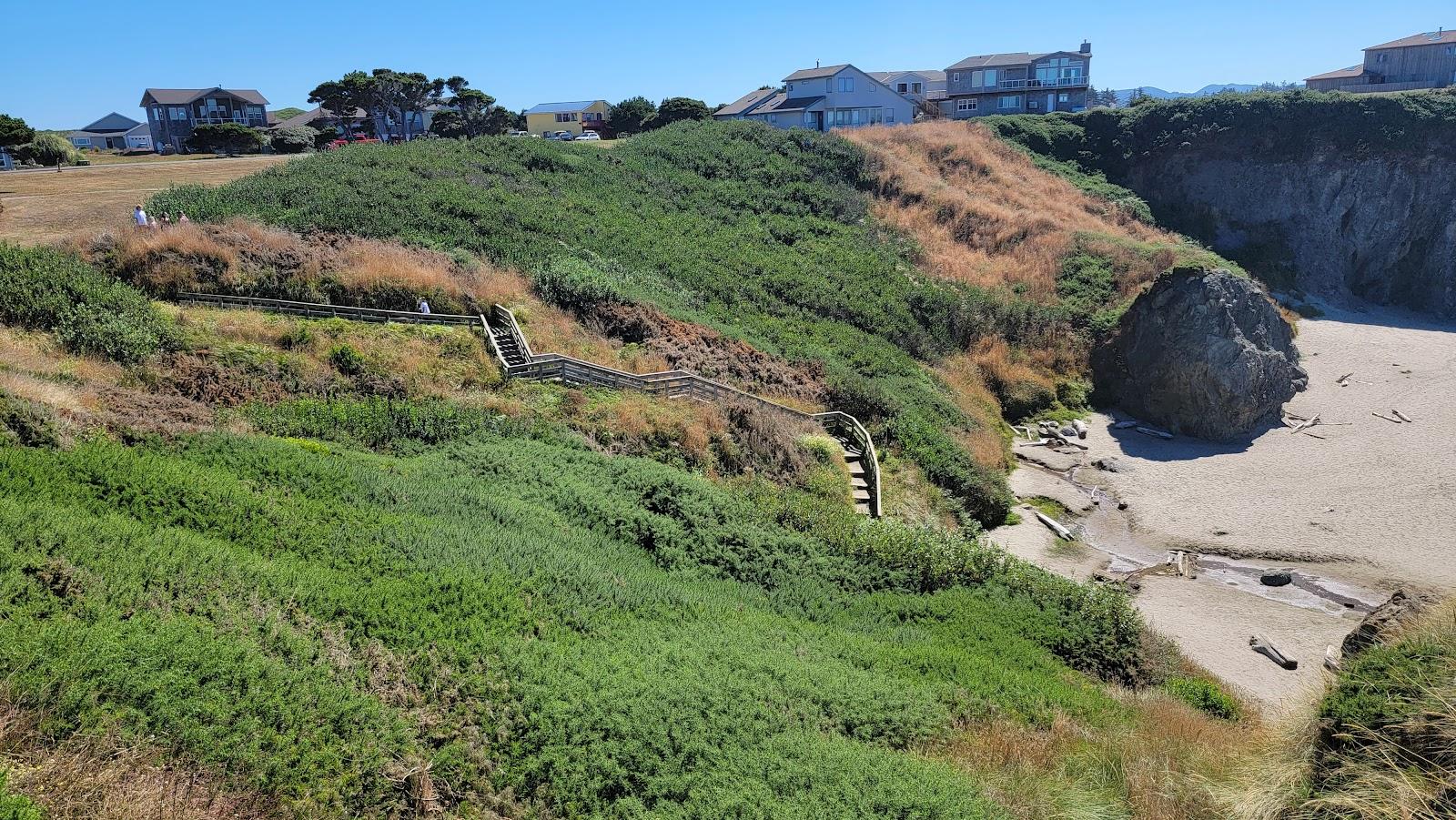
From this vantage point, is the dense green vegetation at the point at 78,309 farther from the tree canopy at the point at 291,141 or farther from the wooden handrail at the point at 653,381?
the tree canopy at the point at 291,141

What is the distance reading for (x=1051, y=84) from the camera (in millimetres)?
72312

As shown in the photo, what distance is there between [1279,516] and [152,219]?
37.9 m

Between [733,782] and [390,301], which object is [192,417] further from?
[733,782]

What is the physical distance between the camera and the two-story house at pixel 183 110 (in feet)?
265

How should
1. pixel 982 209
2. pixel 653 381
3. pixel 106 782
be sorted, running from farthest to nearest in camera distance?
pixel 982 209
pixel 653 381
pixel 106 782

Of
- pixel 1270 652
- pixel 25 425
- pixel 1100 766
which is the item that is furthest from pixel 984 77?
pixel 25 425

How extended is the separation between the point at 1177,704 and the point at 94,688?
1600cm

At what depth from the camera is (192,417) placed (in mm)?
18328

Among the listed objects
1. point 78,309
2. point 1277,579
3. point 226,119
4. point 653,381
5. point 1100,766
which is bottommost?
point 1277,579

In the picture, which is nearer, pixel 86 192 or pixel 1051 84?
pixel 86 192

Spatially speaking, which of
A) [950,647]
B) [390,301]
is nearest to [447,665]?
[950,647]

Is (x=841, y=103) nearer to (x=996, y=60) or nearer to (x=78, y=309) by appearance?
(x=996, y=60)

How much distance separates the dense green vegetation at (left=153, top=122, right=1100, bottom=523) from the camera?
3061cm

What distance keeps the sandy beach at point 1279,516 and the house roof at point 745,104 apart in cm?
5152
